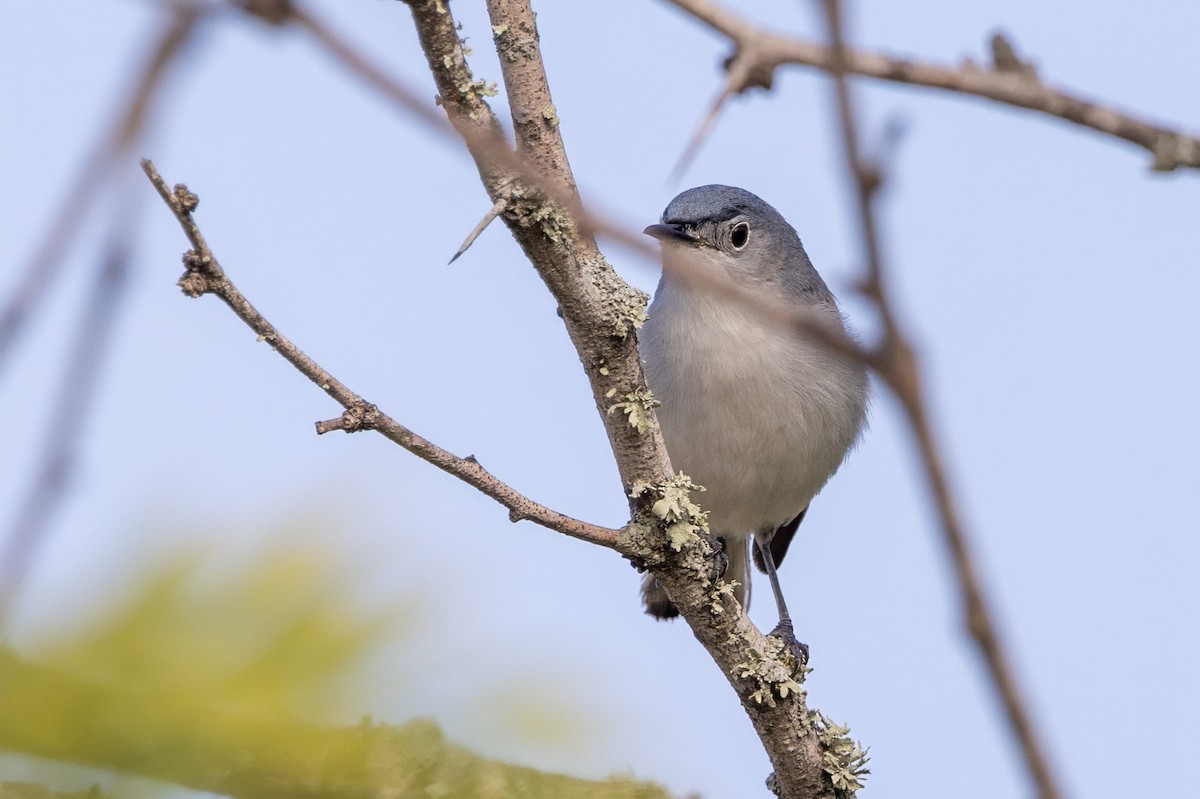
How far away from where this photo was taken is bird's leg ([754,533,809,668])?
552cm

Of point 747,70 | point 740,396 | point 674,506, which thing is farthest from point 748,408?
point 747,70

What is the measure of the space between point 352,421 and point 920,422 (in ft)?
7.76

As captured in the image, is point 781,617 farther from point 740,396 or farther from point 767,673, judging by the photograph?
point 767,673

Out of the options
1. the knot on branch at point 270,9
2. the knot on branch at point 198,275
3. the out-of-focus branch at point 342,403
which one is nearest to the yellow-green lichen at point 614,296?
the out-of-focus branch at point 342,403

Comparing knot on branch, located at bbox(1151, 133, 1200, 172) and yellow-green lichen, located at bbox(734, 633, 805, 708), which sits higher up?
yellow-green lichen, located at bbox(734, 633, 805, 708)

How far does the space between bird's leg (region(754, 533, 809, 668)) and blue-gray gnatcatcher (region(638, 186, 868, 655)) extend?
0.01 m

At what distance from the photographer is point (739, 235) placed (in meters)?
6.45

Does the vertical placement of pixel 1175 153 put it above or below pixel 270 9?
above

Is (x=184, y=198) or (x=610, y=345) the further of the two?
(x=610, y=345)

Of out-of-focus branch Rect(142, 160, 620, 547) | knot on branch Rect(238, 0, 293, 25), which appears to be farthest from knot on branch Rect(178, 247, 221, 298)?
knot on branch Rect(238, 0, 293, 25)

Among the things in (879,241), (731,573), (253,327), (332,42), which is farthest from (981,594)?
(731,573)

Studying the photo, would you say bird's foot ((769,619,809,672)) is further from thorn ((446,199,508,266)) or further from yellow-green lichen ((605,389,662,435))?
thorn ((446,199,508,266))

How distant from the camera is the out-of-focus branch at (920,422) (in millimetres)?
801

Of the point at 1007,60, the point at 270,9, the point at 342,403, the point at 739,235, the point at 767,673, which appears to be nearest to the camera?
the point at 270,9
